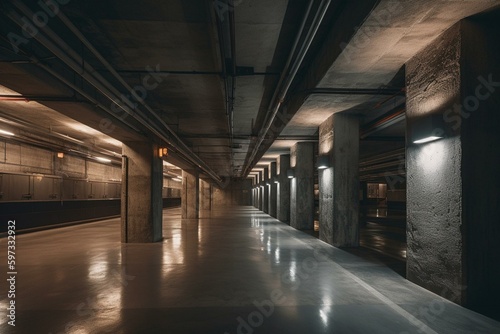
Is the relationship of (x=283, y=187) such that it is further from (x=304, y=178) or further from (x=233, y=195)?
(x=233, y=195)

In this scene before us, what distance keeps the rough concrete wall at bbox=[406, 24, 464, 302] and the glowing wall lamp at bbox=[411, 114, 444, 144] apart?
10 cm

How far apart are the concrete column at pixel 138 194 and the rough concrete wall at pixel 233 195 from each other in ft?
114

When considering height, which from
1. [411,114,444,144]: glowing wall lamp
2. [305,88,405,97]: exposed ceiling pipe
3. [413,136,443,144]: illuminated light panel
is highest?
[305,88,405,97]: exposed ceiling pipe

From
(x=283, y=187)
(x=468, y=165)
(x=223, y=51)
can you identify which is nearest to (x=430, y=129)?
(x=468, y=165)

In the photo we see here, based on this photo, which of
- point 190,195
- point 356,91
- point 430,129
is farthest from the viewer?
point 190,195

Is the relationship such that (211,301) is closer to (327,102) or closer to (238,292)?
(238,292)

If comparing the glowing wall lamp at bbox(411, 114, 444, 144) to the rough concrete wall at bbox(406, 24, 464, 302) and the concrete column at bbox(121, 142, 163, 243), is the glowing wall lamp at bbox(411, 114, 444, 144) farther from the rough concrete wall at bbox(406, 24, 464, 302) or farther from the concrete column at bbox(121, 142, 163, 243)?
the concrete column at bbox(121, 142, 163, 243)

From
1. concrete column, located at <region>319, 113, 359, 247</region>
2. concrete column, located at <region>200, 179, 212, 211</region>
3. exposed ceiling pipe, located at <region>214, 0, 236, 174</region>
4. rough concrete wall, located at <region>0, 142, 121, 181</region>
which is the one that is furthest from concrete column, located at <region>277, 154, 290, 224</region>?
concrete column, located at <region>200, 179, 212, 211</region>

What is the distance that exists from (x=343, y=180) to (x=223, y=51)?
6.19m

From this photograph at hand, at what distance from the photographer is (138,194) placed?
35.5 ft

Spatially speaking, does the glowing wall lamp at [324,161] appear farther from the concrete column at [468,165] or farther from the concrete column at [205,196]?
the concrete column at [205,196]

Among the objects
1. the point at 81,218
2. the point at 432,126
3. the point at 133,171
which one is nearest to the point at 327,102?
the point at 432,126

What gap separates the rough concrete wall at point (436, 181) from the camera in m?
4.59

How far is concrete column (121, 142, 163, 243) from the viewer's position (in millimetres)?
10688
